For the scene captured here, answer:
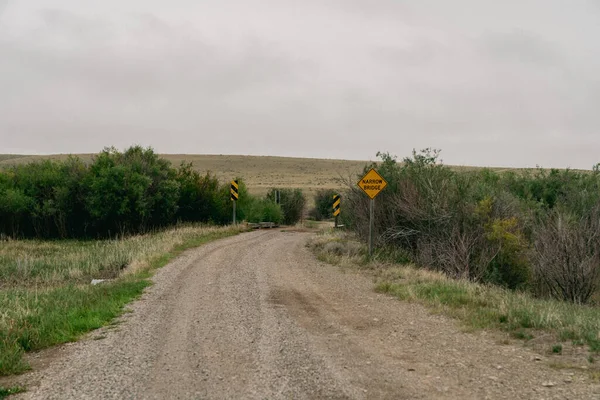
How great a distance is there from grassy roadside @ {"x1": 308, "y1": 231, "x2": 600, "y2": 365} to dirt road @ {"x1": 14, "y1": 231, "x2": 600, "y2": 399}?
18.8 inches

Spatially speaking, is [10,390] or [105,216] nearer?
[10,390]

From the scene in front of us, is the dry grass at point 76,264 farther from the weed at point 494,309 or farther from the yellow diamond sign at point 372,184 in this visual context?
the weed at point 494,309

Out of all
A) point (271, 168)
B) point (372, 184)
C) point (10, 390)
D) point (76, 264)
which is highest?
point (271, 168)

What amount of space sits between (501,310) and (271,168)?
10595cm

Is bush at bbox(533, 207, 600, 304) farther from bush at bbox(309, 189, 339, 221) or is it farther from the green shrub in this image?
bush at bbox(309, 189, 339, 221)

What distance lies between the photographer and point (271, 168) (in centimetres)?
11575

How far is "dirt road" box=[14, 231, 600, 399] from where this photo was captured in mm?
6730

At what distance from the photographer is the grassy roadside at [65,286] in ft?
31.2

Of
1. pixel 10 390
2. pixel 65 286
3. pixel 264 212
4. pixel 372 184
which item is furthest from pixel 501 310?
pixel 264 212

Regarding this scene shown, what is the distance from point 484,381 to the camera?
6980 millimetres

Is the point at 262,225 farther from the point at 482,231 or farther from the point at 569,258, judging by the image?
the point at 569,258

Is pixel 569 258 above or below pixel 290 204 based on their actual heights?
above

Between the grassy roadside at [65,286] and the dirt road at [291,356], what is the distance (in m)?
0.58

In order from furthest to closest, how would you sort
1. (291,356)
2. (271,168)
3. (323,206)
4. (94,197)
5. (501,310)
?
1. (271,168)
2. (323,206)
3. (94,197)
4. (501,310)
5. (291,356)
